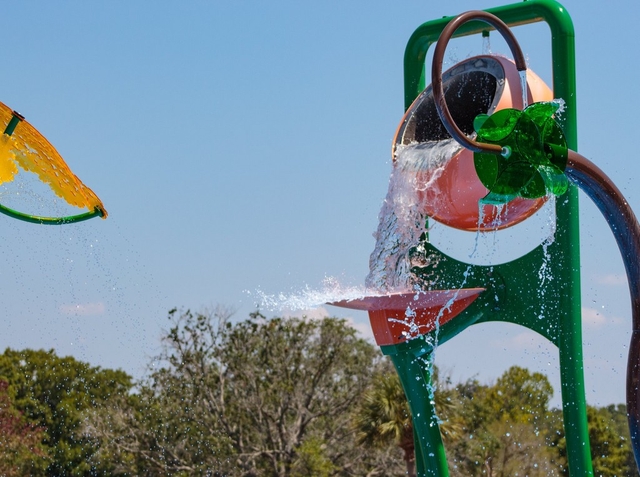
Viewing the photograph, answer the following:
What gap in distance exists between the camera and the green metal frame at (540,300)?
833 centimetres

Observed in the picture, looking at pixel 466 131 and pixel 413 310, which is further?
pixel 466 131

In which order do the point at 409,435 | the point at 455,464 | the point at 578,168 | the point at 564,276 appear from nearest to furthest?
1. the point at 578,168
2. the point at 564,276
3. the point at 409,435
4. the point at 455,464

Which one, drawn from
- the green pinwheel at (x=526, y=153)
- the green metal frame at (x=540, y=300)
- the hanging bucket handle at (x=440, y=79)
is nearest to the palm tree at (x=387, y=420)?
the green metal frame at (x=540, y=300)

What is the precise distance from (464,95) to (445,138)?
40 cm

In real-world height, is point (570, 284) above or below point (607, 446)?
below

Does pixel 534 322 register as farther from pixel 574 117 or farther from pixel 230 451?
pixel 230 451

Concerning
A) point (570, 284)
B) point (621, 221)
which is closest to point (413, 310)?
point (570, 284)

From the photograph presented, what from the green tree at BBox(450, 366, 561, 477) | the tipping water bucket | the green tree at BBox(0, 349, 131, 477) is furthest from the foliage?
the tipping water bucket

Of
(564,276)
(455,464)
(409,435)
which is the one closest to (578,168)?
(564,276)

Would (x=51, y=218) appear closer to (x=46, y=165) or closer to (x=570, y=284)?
(x=46, y=165)

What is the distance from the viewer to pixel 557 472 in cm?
2247

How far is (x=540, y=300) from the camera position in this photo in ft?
28.6

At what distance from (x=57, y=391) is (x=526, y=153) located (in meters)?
24.5

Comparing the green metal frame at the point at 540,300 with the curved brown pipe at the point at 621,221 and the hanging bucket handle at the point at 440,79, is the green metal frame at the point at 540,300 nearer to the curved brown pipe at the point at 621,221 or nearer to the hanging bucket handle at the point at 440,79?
the hanging bucket handle at the point at 440,79
